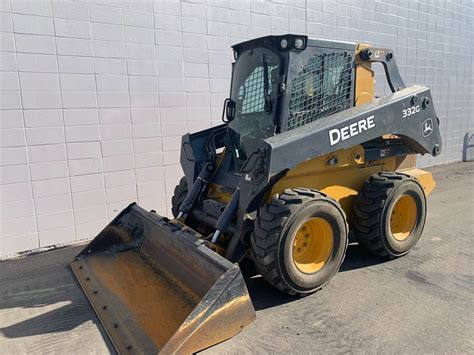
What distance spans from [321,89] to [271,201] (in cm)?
136

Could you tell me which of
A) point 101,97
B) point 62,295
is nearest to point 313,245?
point 62,295

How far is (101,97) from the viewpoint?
5.48 meters

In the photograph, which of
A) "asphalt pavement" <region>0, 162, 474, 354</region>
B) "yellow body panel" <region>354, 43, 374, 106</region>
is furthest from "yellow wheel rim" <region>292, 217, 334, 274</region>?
"yellow body panel" <region>354, 43, 374, 106</region>

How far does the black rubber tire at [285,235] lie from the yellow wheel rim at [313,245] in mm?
98

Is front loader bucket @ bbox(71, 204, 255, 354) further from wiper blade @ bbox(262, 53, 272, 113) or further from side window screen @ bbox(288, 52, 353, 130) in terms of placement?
side window screen @ bbox(288, 52, 353, 130)

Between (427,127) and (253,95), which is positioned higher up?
(253,95)

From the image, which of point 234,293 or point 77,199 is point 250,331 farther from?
point 77,199

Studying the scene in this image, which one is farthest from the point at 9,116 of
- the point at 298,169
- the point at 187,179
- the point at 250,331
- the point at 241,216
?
the point at 250,331

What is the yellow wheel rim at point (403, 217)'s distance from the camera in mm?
4783

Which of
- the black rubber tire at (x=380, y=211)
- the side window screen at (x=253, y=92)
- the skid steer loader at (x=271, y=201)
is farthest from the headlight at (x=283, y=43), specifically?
the black rubber tire at (x=380, y=211)

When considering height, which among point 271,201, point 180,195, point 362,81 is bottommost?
point 180,195

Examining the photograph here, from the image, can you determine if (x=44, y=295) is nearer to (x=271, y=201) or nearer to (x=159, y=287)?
(x=159, y=287)

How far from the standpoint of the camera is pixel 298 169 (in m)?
3.96

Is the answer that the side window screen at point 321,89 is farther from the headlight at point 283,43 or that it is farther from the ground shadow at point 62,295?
the ground shadow at point 62,295
